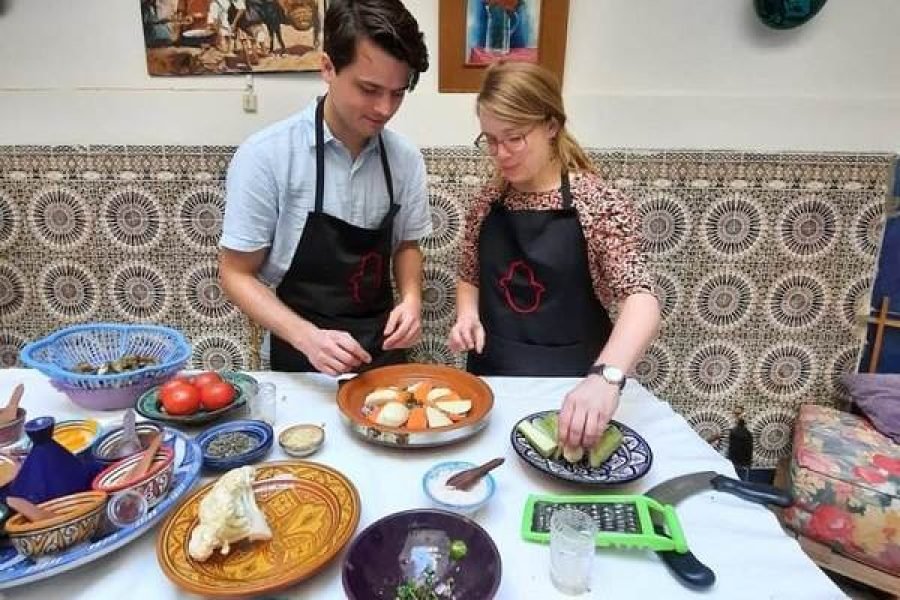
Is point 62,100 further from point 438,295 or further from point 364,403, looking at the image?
point 364,403

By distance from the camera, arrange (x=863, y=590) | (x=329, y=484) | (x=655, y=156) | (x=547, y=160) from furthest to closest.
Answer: (x=655, y=156) → (x=863, y=590) → (x=547, y=160) → (x=329, y=484)

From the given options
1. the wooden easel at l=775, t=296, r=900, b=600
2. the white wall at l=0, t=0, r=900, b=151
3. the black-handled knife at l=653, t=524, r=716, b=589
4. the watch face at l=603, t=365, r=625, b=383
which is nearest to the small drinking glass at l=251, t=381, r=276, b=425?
the watch face at l=603, t=365, r=625, b=383

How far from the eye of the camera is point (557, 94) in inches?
60.1

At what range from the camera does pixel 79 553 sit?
83 cm

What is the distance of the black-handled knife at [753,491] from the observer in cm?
99

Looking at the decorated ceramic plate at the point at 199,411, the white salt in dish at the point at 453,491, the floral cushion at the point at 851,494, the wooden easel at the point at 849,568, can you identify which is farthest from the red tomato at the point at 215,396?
the floral cushion at the point at 851,494

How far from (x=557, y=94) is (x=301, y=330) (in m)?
0.89

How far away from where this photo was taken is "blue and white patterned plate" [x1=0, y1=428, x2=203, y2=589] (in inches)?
31.5

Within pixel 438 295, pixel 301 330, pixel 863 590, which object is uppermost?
pixel 301 330

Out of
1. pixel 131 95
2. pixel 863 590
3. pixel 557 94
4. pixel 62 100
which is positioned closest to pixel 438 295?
pixel 557 94

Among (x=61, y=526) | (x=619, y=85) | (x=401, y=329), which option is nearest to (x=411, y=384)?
(x=401, y=329)

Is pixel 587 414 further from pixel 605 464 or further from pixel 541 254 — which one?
pixel 541 254

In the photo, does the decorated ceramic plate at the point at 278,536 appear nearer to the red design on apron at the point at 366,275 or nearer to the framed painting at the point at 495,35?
the red design on apron at the point at 366,275

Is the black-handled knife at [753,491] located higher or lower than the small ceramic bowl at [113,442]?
lower
